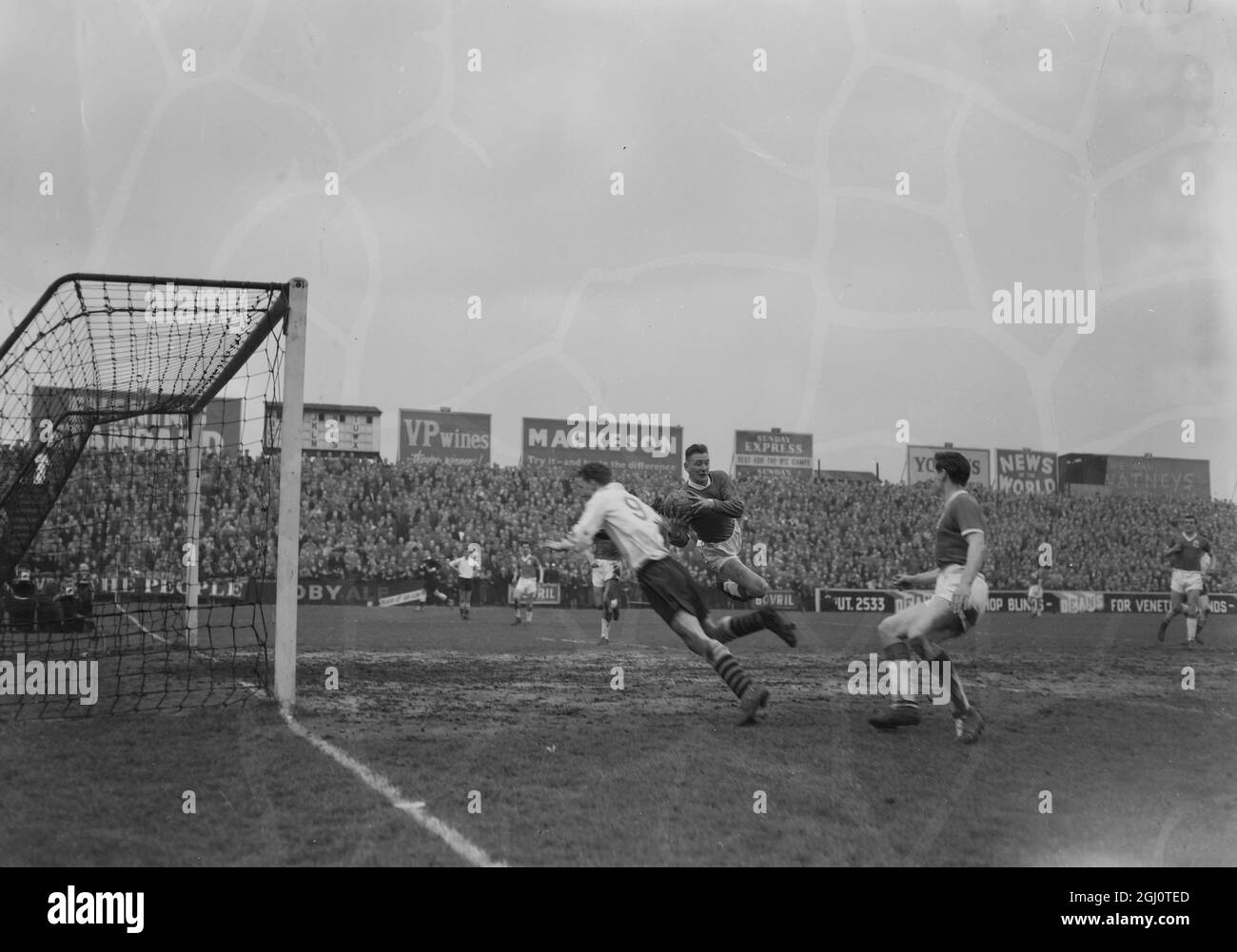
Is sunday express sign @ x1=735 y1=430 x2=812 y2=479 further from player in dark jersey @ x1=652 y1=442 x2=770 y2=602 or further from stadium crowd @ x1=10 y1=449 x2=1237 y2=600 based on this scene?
player in dark jersey @ x1=652 y1=442 x2=770 y2=602

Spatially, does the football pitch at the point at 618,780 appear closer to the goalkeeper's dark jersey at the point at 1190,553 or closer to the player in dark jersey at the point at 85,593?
the player in dark jersey at the point at 85,593

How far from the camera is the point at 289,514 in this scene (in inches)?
291

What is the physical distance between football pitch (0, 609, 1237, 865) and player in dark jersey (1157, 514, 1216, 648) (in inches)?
262

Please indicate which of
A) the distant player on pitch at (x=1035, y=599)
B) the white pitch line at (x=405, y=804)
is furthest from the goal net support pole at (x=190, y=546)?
the distant player on pitch at (x=1035, y=599)

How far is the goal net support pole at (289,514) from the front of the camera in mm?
7344

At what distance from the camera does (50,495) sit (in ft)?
35.8

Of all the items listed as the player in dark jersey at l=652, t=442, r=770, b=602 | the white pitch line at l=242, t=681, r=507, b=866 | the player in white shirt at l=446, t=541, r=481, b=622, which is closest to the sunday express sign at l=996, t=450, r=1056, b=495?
the player in white shirt at l=446, t=541, r=481, b=622

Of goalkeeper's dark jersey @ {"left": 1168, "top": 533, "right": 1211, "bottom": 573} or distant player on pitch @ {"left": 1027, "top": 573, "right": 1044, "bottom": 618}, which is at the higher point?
goalkeeper's dark jersey @ {"left": 1168, "top": 533, "right": 1211, "bottom": 573}

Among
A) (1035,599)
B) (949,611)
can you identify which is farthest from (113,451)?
(1035,599)

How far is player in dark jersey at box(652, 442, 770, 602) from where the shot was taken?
8.80 meters

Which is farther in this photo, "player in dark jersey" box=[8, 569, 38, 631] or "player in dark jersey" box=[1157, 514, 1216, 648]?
"player in dark jersey" box=[1157, 514, 1216, 648]

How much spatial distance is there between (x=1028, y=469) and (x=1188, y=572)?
32.3m
